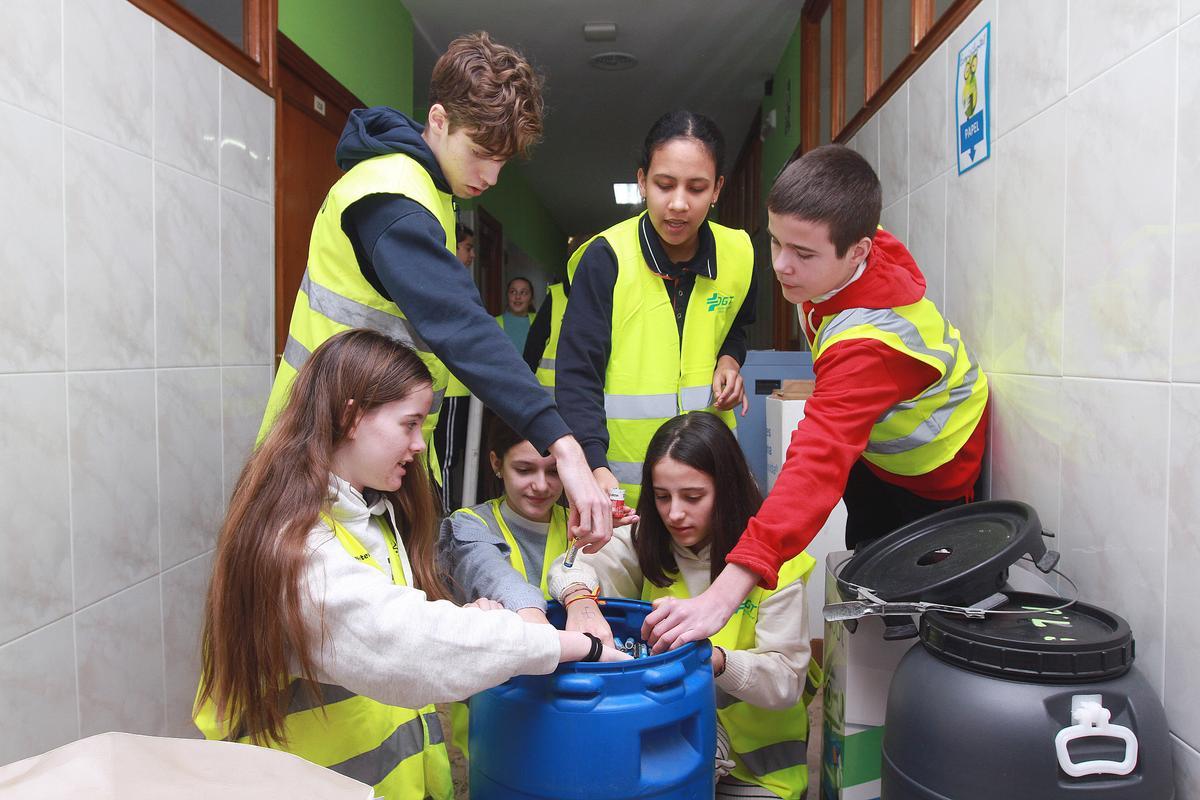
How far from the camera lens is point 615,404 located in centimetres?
175

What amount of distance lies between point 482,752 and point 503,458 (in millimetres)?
759

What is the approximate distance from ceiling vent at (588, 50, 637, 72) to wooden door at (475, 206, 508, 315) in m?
1.81

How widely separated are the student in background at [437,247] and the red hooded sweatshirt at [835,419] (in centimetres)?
22

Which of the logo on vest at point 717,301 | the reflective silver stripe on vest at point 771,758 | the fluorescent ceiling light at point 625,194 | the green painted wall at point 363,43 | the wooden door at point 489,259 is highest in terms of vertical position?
the fluorescent ceiling light at point 625,194

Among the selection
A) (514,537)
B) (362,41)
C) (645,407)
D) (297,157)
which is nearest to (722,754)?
(514,537)

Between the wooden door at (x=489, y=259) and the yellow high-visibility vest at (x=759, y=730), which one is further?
the wooden door at (x=489, y=259)

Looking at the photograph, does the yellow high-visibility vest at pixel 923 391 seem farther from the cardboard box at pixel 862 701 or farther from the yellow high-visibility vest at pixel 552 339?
the yellow high-visibility vest at pixel 552 339

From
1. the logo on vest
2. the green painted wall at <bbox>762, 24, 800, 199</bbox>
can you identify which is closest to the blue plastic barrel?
the logo on vest

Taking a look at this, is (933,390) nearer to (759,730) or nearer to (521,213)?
(759,730)

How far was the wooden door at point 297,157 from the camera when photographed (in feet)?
8.52

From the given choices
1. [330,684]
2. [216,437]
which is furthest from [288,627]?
[216,437]

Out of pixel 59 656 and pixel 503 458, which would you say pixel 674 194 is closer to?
pixel 503 458

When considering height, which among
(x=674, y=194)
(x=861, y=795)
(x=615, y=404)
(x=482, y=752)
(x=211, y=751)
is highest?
(x=674, y=194)

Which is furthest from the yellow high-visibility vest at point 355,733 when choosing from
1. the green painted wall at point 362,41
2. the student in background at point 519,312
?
the student in background at point 519,312
